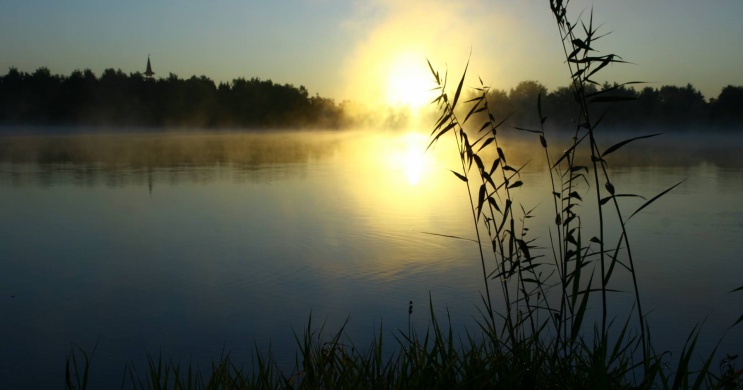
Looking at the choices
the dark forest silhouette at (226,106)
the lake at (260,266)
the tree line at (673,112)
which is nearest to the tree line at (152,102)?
the dark forest silhouette at (226,106)

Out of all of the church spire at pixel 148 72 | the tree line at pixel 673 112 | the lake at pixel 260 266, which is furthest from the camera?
the church spire at pixel 148 72

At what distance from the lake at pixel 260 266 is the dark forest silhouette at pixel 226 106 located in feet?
130

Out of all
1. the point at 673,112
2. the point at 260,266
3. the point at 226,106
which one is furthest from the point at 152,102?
the point at 260,266

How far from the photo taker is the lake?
3771mm

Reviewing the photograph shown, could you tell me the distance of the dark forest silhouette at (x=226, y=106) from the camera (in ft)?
181

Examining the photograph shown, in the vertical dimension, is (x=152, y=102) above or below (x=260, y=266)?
above

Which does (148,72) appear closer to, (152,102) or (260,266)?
(152,102)

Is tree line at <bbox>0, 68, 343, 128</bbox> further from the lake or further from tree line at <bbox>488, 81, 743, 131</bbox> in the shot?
the lake

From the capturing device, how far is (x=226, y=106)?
221 feet

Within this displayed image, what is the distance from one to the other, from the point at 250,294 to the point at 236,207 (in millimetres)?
4207

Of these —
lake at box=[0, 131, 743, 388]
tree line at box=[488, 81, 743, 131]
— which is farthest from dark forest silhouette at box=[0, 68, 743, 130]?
lake at box=[0, 131, 743, 388]

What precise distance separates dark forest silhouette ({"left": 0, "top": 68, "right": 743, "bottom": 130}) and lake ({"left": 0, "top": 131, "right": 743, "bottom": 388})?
39483 mm

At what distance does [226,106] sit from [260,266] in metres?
63.8

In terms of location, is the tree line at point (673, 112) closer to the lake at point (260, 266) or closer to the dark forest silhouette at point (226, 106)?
the dark forest silhouette at point (226, 106)
